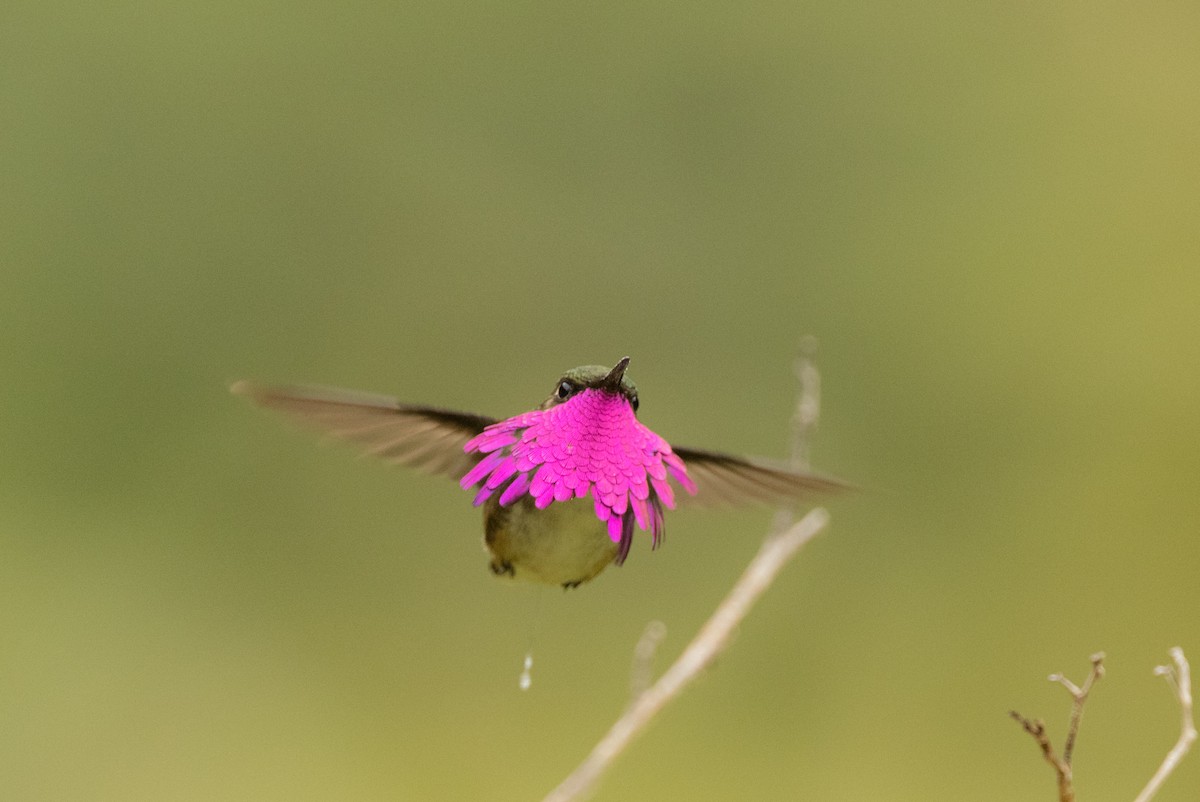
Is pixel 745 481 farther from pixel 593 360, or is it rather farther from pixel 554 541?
pixel 593 360

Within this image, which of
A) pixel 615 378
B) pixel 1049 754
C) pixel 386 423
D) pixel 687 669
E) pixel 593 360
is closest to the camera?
pixel 615 378

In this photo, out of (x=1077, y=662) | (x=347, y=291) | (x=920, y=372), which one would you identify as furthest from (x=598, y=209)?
(x=1077, y=662)

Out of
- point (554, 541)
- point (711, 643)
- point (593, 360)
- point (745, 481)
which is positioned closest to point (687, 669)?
point (711, 643)

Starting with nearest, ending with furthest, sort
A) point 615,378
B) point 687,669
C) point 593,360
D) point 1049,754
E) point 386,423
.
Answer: point 615,378, point 1049,754, point 386,423, point 687,669, point 593,360

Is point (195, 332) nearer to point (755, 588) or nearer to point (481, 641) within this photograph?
point (481, 641)

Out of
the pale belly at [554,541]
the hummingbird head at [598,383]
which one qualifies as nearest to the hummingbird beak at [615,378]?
the hummingbird head at [598,383]

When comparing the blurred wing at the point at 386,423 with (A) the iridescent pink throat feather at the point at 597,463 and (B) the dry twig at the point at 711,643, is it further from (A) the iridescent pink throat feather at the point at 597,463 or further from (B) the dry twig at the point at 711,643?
(B) the dry twig at the point at 711,643

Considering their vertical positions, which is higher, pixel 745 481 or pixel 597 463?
pixel 745 481

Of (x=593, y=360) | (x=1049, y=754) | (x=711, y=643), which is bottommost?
(x=1049, y=754)
